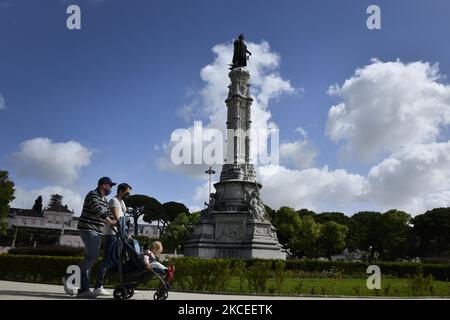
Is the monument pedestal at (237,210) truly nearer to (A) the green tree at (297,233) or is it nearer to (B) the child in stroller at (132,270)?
(A) the green tree at (297,233)

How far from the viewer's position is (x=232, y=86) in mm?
52062

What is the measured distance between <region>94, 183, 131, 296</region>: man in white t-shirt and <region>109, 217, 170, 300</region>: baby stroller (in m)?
0.31

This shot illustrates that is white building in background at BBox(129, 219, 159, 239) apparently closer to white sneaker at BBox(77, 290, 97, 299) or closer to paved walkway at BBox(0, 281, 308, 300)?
paved walkway at BBox(0, 281, 308, 300)

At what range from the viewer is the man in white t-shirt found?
33.2 ft

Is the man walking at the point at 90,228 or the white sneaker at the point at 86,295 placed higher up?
the man walking at the point at 90,228

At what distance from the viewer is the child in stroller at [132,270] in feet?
31.3

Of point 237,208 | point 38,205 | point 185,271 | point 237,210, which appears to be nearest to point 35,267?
point 185,271

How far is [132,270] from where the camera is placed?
976 cm

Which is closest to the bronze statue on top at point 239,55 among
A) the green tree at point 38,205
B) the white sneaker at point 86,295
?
the white sneaker at point 86,295

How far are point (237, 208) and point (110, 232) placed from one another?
36.4m

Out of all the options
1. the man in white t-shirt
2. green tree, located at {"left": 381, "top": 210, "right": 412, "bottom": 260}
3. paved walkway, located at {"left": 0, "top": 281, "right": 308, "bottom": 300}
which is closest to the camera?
paved walkway, located at {"left": 0, "top": 281, "right": 308, "bottom": 300}

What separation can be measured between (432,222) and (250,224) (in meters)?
50.1

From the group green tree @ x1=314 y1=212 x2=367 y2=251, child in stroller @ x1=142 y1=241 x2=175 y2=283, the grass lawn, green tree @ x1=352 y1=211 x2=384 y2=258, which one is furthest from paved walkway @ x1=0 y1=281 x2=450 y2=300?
green tree @ x1=352 y1=211 x2=384 y2=258

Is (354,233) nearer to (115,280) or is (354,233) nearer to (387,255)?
(387,255)
